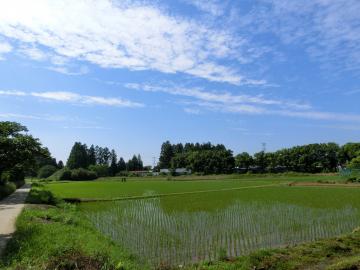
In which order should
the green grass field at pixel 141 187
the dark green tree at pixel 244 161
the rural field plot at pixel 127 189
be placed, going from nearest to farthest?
the rural field plot at pixel 127 189, the green grass field at pixel 141 187, the dark green tree at pixel 244 161

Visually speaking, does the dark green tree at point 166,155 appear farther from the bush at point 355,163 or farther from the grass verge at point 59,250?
the grass verge at point 59,250

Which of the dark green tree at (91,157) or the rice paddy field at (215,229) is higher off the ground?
the dark green tree at (91,157)

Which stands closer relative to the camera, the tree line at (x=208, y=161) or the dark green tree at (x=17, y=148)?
the dark green tree at (x=17, y=148)

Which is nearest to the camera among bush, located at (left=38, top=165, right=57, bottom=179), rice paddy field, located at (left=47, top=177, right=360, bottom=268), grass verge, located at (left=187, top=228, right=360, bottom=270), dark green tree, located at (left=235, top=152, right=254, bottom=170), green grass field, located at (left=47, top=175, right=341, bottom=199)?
grass verge, located at (left=187, top=228, right=360, bottom=270)

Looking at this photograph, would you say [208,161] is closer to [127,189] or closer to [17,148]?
[127,189]

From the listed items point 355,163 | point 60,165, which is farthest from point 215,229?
point 60,165

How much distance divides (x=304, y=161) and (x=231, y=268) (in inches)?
3774

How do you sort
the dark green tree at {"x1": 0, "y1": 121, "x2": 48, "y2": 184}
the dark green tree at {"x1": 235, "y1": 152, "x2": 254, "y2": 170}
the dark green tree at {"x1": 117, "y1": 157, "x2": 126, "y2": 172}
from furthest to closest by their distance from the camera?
the dark green tree at {"x1": 117, "y1": 157, "x2": 126, "y2": 172}
the dark green tree at {"x1": 235, "y1": 152, "x2": 254, "y2": 170}
the dark green tree at {"x1": 0, "y1": 121, "x2": 48, "y2": 184}

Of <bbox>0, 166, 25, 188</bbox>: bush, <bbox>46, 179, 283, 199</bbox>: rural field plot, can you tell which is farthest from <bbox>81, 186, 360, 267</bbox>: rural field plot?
<bbox>46, 179, 283, 199</bbox>: rural field plot

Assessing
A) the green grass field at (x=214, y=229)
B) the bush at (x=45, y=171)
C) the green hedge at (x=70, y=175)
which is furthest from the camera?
the bush at (x=45, y=171)

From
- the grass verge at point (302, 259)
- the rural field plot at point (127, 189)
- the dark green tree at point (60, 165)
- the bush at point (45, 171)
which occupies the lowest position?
the grass verge at point (302, 259)

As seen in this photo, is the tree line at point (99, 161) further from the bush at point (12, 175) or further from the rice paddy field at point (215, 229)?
the rice paddy field at point (215, 229)

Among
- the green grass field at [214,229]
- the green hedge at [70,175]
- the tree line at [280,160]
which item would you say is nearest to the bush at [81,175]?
the green hedge at [70,175]

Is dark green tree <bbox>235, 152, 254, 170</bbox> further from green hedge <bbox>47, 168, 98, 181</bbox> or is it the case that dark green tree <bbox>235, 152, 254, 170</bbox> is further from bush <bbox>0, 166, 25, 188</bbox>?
bush <bbox>0, 166, 25, 188</bbox>
